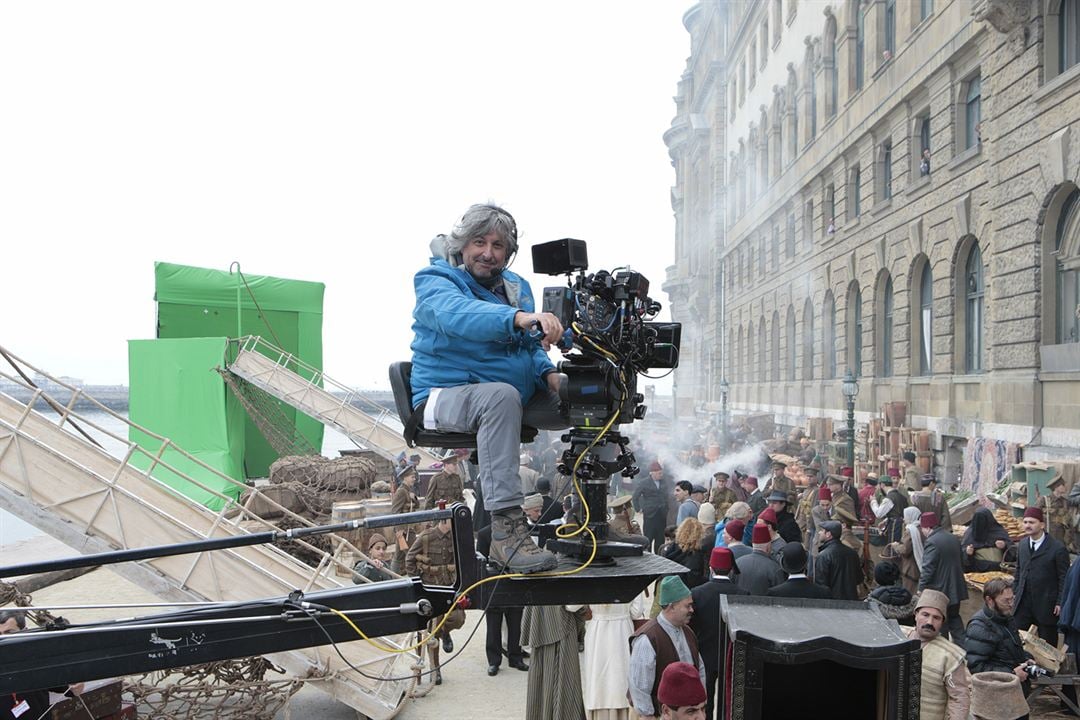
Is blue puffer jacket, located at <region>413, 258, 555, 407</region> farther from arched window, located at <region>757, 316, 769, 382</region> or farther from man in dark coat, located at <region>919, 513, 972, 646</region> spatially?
arched window, located at <region>757, 316, 769, 382</region>

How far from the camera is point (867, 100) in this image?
961 inches

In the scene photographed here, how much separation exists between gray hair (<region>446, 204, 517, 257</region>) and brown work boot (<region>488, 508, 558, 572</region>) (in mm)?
1129

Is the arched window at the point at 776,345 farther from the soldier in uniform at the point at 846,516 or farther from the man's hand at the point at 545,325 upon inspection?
the man's hand at the point at 545,325

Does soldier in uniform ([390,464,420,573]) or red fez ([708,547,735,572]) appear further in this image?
soldier in uniform ([390,464,420,573])

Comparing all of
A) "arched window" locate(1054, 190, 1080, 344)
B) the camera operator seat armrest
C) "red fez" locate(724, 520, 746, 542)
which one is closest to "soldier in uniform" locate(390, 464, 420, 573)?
"red fez" locate(724, 520, 746, 542)

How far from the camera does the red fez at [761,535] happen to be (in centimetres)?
748

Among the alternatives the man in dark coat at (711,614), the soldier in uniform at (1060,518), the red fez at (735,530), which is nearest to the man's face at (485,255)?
the man in dark coat at (711,614)

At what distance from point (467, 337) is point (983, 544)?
9.26 metres

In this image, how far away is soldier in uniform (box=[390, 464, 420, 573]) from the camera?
33.0 ft

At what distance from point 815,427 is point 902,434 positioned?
6.67m

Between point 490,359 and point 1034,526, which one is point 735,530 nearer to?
point 1034,526

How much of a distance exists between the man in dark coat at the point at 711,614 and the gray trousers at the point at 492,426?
3.75 m

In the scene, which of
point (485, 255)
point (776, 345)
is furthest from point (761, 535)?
point (776, 345)

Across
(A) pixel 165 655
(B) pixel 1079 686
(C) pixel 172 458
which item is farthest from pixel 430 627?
(C) pixel 172 458
